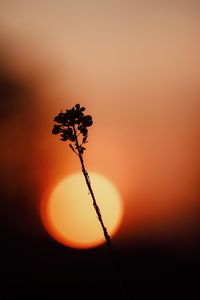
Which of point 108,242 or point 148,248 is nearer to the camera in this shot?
point 108,242

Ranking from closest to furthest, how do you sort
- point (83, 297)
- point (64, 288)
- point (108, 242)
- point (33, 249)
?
point (108, 242)
point (83, 297)
point (64, 288)
point (33, 249)

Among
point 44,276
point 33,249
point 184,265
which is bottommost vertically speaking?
point 184,265

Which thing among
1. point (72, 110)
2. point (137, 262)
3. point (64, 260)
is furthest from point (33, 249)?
point (72, 110)

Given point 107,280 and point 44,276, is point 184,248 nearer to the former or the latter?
point 107,280

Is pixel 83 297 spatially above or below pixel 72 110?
below

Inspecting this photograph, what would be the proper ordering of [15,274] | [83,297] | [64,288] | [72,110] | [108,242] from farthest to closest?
1. [15,274]
2. [64,288]
3. [83,297]
4. [72,110]
5. [108,242]

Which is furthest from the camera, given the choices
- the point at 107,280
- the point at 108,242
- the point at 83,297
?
the point at 107,280

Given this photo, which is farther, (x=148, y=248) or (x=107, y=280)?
(x=148, y=248)

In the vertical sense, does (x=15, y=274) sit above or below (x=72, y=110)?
below

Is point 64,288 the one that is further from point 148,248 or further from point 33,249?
A: point 148,248

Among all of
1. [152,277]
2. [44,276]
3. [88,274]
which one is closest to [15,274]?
[44,276]
